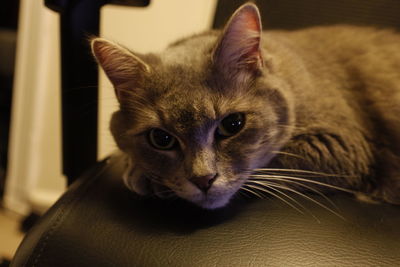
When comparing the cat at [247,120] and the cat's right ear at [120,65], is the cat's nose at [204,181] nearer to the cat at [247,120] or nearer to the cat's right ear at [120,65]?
the cat at [247,120]

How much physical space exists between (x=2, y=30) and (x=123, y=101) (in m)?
1.19

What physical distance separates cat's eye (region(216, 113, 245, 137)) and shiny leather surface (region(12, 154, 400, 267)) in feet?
0.45

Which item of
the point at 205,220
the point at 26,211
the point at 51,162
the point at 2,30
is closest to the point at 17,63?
the point at 2,30

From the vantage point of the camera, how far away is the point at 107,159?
882mm

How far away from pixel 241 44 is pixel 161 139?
0.25 meters

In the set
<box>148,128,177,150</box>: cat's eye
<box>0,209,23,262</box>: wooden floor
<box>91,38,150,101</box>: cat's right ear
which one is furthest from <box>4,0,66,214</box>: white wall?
<box>148,128,177,150</box>: cat's eye

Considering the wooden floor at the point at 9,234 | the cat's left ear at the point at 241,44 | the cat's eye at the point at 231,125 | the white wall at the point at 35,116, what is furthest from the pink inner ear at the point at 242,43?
the wooden floor at the point at 9,234

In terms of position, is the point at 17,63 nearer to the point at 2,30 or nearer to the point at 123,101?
the point at 2,30

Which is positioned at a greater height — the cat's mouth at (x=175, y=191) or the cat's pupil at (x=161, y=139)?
the cat's pupil at (x=161, y=139)

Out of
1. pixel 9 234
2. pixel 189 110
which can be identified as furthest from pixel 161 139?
pixel 9 234

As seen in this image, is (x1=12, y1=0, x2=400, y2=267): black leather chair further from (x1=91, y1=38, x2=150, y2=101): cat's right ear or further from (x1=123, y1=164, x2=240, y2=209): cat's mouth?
(x1=91, y1=38, x2=150, y2=101): cat's right ear

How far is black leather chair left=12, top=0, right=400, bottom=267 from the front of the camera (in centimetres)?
55

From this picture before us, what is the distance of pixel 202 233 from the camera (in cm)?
61

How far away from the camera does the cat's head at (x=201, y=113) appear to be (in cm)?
69
